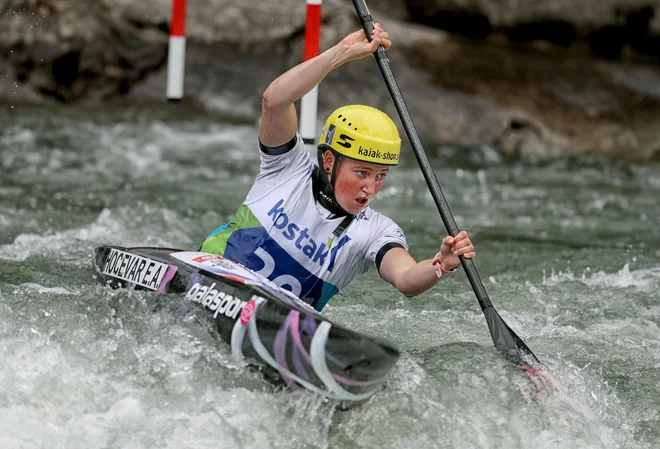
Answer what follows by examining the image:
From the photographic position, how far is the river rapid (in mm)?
3805

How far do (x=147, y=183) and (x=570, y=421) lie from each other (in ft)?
17.6

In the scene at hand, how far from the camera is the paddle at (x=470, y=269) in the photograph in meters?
4.34

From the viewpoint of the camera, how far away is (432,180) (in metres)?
4.56

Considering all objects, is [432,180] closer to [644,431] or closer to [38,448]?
[644,431]

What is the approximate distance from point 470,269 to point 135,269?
4.90 feet

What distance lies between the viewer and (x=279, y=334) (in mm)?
3717

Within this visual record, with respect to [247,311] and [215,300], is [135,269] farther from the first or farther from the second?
[247,311]

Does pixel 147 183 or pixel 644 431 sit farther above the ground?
pixel 644 431

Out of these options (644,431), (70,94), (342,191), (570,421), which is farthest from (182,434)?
(70,94)

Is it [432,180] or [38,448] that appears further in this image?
[432,180]

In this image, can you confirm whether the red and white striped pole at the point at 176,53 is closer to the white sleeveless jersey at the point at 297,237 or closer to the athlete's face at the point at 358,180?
the white sleeveless jersey at the point at 297,237

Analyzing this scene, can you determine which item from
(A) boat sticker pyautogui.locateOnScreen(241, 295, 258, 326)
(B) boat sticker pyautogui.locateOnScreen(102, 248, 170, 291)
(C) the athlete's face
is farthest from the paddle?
(B) boat sticker pyautogui.locateOnScreen(102, 248, 170, 291)

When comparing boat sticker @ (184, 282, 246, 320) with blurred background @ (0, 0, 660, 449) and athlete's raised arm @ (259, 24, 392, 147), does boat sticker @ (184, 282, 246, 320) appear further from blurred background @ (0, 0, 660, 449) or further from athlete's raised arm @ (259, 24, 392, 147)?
athlete's raised arm @ (259, 24, 392, 147)

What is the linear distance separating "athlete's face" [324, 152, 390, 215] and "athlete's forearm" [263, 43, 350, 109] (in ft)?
1.15
